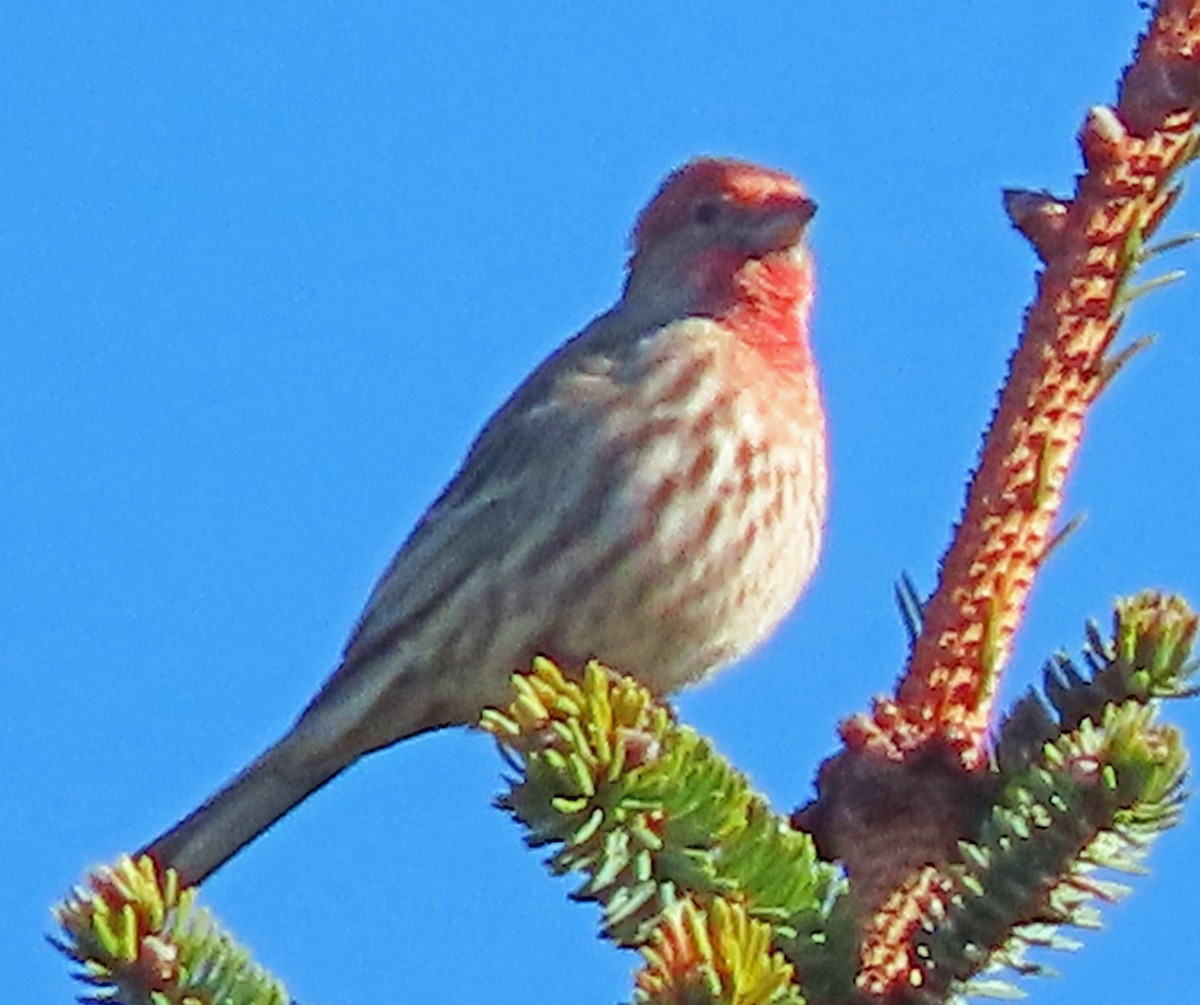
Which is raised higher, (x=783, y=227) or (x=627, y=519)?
(x=783, y=227)

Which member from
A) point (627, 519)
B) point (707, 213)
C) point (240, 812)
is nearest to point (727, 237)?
point (707, 213)

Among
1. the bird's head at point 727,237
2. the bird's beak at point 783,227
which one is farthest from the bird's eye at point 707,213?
the bird's beak at point 783,227

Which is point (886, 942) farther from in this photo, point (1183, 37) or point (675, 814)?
point (1183, 37)

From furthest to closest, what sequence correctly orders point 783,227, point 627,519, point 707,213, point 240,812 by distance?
point 707,213 < point 783,227 < point 627,519 < point 240,812

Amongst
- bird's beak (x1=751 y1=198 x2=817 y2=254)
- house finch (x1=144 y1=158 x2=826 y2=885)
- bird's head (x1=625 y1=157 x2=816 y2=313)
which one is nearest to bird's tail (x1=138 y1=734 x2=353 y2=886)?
house finch (x1=144 y1=158 x2=826 y2=885)

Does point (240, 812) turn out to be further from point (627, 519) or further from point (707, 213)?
point (707, 213)

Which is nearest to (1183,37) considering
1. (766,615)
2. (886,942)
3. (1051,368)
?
(1051,368)

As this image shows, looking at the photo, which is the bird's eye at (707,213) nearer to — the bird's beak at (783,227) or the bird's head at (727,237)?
the bird's head at (727,237)

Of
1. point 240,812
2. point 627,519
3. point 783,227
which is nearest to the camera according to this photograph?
point 240,812
